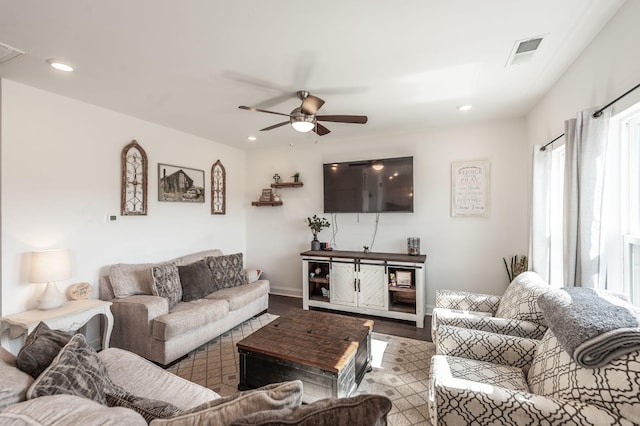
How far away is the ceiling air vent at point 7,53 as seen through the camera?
186 centimetres

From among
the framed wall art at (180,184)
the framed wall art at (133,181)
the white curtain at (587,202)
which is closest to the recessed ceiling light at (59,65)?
the framed wall art at (133,181)

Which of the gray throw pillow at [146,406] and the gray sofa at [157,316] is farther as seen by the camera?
the gray sofa at [157,316]

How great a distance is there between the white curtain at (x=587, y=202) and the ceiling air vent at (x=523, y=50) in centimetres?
59

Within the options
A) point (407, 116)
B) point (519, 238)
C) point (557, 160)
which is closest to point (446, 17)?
point (407, 116)

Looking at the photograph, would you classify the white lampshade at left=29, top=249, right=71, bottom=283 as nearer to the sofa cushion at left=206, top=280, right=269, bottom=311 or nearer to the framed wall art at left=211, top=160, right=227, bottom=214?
the sofa cushion at left=206, top=280, right=269, bottom=311

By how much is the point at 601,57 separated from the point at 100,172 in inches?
172

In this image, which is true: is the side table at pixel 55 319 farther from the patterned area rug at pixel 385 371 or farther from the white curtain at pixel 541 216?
the white curtain at pixel 541 216

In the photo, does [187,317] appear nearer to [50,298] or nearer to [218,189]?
[50,298]

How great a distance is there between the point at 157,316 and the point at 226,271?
113cm

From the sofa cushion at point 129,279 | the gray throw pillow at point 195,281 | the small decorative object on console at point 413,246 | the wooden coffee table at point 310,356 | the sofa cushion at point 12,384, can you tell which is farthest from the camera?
the small decorative object on console at point 413,246

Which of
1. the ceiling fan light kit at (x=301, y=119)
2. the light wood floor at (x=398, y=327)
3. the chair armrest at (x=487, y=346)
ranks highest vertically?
the ceiling fan light kit at (x=301, y=119)

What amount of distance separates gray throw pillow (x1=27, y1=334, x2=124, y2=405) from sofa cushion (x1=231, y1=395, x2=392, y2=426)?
828mm

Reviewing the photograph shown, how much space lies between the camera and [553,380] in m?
1.31

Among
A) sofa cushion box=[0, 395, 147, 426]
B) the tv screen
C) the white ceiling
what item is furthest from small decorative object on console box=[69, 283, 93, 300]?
the tv screen
